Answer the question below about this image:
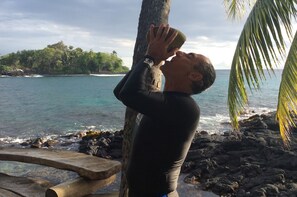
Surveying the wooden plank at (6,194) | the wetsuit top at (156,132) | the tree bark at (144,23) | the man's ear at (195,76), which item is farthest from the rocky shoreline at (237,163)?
the man's ear at (195,76)

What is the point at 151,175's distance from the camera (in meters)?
2.62

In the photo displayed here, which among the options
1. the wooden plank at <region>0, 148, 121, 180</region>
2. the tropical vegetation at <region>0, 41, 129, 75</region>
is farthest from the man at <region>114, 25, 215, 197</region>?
the tropical vegetation at <region>0, 41, 129, 75</region>

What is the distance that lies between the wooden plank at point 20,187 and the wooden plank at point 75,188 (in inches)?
26.8

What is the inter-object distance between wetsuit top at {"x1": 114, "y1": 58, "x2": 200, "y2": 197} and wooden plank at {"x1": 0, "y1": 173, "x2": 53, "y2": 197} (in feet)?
12.0

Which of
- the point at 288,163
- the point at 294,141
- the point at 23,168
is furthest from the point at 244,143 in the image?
the point at 23,168

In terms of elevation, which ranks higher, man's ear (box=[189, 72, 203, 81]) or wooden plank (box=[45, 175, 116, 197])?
man's ear (box=[189, 72, 203, 81])

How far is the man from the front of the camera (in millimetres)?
2482

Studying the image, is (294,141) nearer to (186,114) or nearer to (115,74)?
(186,114)

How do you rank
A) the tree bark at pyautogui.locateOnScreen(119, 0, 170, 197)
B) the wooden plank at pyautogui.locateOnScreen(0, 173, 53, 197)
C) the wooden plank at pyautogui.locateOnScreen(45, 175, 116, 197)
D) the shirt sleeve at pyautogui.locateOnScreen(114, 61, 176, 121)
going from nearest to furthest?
the shirt sleeve at pyautogui.locateOnScreen(114, 61, 176, 121) < the tree bark at pyautogui.locateOnScreen(119, 0, 170, 197) < the wooden plank at pyautogui.locateOnScreen(45, 175, 116, 197) < the wooden plank at pyautogui.locateOnScreen(0, 173, 53, 197)

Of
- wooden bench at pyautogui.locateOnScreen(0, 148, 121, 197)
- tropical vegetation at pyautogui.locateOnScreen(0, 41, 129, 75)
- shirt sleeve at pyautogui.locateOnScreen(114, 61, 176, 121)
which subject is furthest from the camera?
tropical vegetation at pyautogui.locateOnScreen(0, 41, 129, 75)

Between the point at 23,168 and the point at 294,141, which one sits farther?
the point at 294,141

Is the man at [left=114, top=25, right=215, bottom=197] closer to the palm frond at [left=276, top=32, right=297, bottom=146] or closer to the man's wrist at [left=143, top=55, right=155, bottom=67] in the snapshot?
the man's wrist at [left=143, top=55, right=155, bottom=67]

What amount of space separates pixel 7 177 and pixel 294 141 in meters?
14.3

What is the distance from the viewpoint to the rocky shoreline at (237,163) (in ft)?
39.7
